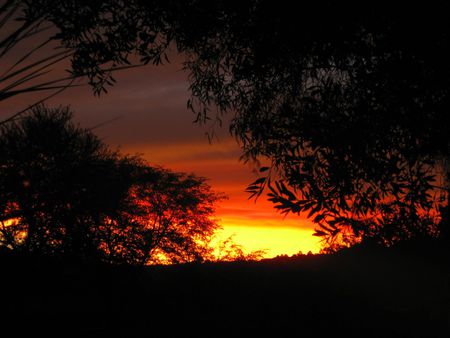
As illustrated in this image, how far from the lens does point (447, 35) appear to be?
25.1ft

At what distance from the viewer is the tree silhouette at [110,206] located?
24859mm

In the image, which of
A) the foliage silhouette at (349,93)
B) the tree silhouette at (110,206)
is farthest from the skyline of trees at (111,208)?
the foliage silhouette at (349,93)

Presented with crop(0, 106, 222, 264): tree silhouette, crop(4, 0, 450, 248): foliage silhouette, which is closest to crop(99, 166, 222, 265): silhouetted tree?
crop(0, 106, 222, 264): tree silhouette

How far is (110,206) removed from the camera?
29734mm

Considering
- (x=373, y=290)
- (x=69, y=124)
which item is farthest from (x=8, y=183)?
(x=373, y=290)

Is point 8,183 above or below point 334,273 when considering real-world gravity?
below

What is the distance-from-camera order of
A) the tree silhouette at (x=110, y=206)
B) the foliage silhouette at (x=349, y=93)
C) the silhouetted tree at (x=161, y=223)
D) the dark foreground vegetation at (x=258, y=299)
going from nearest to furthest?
the foliage silhouette at (x=349, y=93)
the dark foreground vegetation at (x=258, y=299)
the tree silhouette at (x=110, y=206)
the silhouetted tree at (x=161, y=223)

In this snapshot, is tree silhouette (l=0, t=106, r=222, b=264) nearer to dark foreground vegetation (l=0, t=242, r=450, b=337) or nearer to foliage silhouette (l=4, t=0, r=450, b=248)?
dark foreground vegetation (l=0, t=242, r=450, b=337)

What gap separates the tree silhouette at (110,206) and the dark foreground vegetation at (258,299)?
6.61ft

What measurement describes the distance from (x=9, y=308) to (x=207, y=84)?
389 inches

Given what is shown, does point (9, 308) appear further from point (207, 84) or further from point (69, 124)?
point (69, 124)

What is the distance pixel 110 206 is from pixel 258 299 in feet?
32.1

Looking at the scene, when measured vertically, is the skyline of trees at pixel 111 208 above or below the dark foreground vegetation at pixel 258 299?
above

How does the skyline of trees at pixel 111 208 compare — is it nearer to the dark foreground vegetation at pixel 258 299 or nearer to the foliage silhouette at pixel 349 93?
the dark foreground vegetation at pixel 258 299
